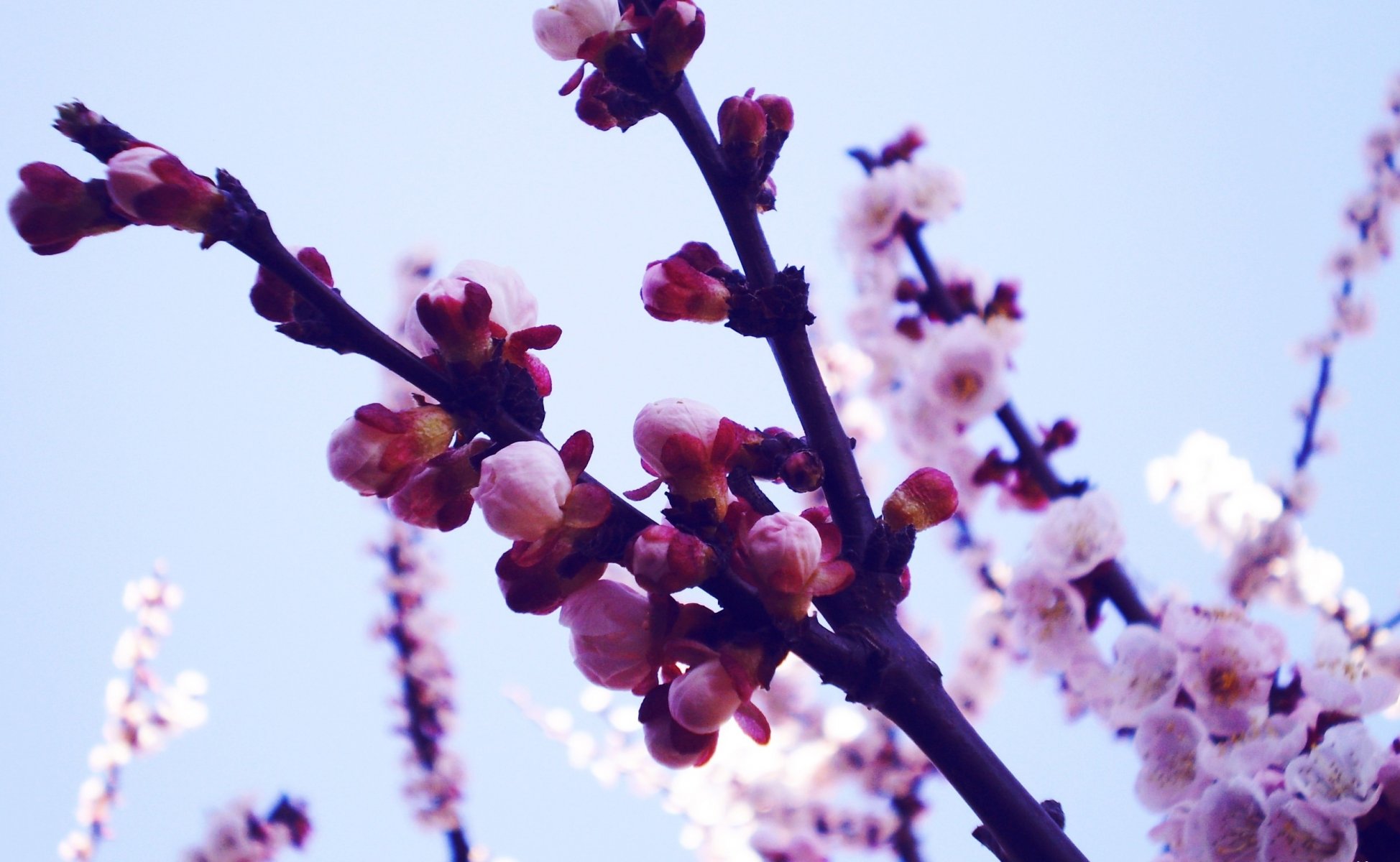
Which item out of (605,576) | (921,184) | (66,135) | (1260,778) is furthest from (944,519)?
(921,184)

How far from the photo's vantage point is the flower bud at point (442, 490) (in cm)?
82

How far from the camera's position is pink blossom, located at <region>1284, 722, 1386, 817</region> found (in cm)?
108

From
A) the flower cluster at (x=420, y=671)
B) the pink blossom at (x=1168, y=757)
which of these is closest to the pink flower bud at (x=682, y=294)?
the pink blossom at (x=1168, y=757)

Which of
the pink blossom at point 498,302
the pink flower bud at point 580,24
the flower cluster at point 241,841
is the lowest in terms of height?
the pink blossom at point 498,302

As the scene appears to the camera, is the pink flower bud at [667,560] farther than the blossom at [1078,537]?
No

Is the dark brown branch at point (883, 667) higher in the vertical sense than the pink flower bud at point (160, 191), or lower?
lower

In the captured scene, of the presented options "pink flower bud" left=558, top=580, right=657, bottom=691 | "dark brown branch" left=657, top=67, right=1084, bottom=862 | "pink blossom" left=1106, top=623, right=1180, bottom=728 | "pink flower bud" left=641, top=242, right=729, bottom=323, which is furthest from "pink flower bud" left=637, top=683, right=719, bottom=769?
"pink blossom" left=1106, top=623, right=1180, bottom=728

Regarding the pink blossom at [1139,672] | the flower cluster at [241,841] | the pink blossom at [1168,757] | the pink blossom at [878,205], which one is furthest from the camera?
the flower cluster at [241,841]

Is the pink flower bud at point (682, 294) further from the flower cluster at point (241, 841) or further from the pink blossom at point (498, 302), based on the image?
the flower cluster at point (241, 841)

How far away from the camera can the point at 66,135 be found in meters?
0.80

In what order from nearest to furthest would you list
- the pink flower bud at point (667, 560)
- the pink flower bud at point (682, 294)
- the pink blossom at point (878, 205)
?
1. the pink flower bud at point (667, 560)
2. the pink flower bud at point (682, 294)
3. the pink blossom at point (878, 205)

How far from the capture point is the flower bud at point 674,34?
94 centimetres

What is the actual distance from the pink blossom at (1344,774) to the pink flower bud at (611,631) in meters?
0.87

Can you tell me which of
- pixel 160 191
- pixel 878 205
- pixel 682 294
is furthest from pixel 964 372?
pixel 160 191
